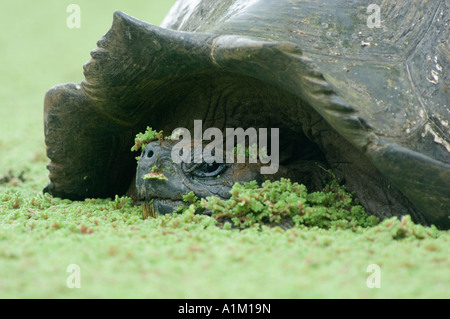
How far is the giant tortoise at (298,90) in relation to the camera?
75.1 inches

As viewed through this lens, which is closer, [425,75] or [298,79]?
[298,79]

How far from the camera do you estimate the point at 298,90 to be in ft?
6.51

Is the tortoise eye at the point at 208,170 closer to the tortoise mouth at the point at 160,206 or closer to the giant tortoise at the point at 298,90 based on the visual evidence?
the tortoise mouth at the point at 160,206

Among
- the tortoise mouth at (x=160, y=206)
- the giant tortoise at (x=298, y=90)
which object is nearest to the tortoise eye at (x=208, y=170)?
the tortoise mouth at (x=160, y=206)

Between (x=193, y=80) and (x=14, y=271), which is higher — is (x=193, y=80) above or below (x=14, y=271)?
above

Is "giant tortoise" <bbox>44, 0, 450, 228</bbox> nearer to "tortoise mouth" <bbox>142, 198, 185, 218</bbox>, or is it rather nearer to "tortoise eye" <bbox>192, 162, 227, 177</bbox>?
"tortoise eye" <bbox>192, 162, 227, 177</bbox>

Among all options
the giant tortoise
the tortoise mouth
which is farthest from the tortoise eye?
the giant tortoise

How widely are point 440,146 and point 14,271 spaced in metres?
1.39
